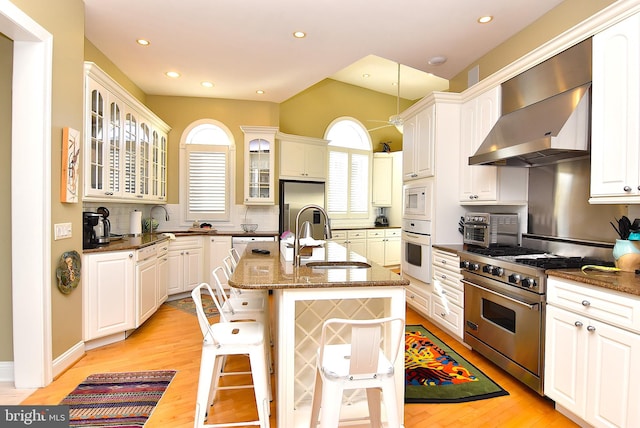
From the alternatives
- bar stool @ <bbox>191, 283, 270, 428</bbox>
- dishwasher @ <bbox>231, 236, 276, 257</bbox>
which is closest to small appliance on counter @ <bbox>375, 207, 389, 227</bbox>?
dishwasher @ <bbox>231, 236, 276, 257</bbox>

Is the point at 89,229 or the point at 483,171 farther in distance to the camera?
the point at 483,171

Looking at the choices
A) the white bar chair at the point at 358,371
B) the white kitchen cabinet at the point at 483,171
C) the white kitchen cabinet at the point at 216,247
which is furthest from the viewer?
the white kitchen cabinet at the point at 216,247

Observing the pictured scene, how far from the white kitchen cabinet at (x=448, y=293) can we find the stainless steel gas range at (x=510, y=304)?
3.8 inches

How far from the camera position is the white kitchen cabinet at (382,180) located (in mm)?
6984

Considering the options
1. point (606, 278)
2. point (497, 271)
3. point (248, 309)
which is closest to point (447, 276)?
point (497, 271)

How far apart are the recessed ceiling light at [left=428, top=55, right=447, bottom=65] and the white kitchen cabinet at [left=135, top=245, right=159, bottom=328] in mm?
3755

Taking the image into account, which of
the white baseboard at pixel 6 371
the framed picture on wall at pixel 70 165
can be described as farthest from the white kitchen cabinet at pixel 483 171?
the white baseboard at pixel 6 371

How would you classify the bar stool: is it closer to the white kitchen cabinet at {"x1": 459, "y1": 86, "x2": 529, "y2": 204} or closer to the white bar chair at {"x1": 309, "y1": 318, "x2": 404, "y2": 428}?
the white bar chair at {"x1": 309, "y1": 318, "x2": 404, "y2": 428}

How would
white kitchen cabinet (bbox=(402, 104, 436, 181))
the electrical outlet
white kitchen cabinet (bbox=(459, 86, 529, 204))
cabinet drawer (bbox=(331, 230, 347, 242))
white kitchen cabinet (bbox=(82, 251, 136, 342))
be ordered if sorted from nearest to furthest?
1. the electrical outlet
2. white kitchen cabinet (bbox=(82, 251, 136, 342))
3. white kitchen cabinet (bbox=(459, 86, 529, 204))
4. white kitchen cabinet (bbox=(402, 104, 436, 181))
5. cabinet drawer (bbox=(331, 230, 347, 242))

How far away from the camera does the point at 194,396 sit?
2.28 m

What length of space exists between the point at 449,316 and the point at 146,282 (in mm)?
3098

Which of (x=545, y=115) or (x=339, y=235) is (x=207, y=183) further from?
(x=545, y=115)

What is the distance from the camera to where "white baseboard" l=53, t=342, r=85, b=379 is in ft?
8.23

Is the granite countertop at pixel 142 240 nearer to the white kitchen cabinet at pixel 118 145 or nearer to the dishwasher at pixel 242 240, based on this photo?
the dishwasher at pixel 242 240
